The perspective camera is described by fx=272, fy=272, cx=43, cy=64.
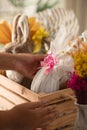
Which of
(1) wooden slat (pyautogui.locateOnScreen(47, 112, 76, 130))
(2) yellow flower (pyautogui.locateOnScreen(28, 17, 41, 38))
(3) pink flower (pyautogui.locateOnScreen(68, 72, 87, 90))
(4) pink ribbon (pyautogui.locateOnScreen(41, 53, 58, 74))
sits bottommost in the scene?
(1) wooden slat (pyautogui.locateOnScreen(47, 112, 76, 130))

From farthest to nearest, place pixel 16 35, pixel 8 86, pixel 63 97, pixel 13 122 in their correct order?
pixel 16 35 < pixel 8 86 < pixel 63 97 < pixel 13 122

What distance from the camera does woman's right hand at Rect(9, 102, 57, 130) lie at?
661 mm

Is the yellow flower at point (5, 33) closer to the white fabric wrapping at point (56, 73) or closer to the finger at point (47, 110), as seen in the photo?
the white fabric wrapping at point (56, 73)

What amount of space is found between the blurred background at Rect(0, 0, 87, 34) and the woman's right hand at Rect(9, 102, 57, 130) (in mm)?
1020

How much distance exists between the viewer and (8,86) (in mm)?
939

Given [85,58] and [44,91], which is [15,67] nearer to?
[44,91]

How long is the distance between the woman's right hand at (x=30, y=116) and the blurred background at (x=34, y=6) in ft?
3.35

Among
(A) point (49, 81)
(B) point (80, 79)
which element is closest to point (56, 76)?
(A) point (49, 81)

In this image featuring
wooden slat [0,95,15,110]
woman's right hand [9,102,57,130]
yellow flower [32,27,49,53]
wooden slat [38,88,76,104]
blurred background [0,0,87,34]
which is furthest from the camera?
blurred background [0,0,87,34]

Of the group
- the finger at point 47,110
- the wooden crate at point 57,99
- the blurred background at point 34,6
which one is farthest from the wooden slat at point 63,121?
the blurred background at point 34,6

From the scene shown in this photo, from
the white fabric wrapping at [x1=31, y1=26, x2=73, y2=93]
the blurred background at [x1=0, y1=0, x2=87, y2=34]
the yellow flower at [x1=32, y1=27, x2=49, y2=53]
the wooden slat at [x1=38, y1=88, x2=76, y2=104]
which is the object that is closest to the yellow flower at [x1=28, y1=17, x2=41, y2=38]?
the yellow flower at [x1=32, y1=27, x2=49, y2=53]

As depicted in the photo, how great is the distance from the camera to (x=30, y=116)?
2.24 feet

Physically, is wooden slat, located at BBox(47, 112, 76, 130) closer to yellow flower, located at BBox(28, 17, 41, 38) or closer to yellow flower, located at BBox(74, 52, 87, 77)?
yellow flower, located at BBox(74, 52, 87, 77)

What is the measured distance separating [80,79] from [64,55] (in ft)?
0.55
